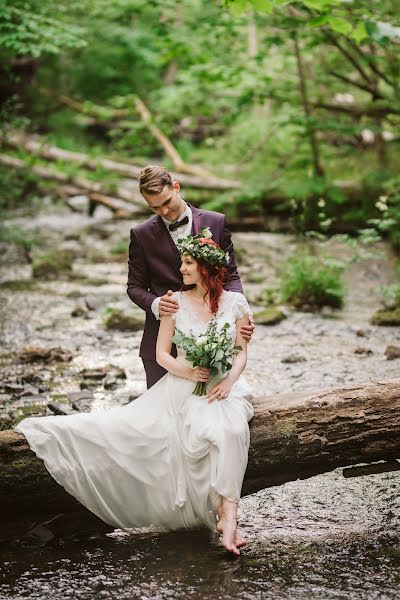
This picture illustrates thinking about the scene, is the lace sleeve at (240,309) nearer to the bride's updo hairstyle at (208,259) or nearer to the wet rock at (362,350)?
the bride's updo hairstyle at (208,259)

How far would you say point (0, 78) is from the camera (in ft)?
40.7

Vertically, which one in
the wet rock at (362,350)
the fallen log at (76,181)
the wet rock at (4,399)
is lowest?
the fallen log at (76,181)

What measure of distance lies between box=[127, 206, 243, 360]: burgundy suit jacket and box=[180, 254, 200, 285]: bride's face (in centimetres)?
39

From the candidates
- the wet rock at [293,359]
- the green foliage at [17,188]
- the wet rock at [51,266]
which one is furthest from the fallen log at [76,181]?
the wet rock at [293,359]

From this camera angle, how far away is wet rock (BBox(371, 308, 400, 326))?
359 inches

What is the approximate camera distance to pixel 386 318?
916 centimetres

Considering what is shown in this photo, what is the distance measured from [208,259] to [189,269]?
0.13 m

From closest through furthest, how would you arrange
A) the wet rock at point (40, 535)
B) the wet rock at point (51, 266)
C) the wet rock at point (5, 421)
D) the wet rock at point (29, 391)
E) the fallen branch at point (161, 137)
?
the wet rock at point (40, 535), the wet rock at point (5, 421), the wet rock at point (29, 391), the wet rock at point (51, 266), the fallen branch at point (161, 137)

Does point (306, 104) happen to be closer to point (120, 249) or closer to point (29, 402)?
point (120, 249)

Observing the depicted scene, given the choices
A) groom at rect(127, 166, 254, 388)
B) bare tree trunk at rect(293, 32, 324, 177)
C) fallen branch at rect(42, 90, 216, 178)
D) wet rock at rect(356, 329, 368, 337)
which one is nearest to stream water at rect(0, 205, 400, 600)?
wet rock at rect(356, 329, 368, 337)

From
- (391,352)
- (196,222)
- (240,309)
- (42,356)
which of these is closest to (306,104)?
(391,352)

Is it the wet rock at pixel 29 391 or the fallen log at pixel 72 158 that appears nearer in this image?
the wet rock at pixel 29 391

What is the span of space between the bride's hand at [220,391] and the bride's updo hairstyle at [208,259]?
0.45 m

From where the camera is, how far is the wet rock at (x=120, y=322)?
30.0 ft
